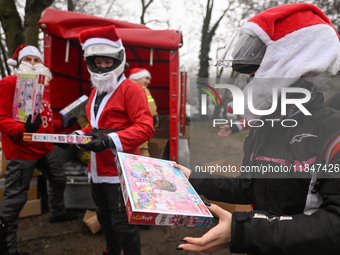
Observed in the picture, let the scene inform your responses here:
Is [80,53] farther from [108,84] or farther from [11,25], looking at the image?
[108,84]

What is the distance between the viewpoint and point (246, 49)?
112 centimetres

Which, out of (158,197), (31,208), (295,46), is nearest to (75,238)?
(31,208)

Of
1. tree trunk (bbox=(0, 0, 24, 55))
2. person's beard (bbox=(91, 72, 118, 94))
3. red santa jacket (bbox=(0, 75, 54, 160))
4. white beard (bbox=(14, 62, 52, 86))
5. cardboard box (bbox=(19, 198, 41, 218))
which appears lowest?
cardboard box (bbox=(19, 198, 41, 218))

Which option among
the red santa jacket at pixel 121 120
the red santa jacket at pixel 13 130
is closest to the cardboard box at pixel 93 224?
the red santa jacket at pixel 13 130

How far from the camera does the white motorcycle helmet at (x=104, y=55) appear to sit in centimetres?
219

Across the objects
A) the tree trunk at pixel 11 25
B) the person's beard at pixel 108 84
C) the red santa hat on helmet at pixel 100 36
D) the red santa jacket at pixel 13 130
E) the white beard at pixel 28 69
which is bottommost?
the red santa jacket at pixel 13 130

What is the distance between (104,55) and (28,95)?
944mm

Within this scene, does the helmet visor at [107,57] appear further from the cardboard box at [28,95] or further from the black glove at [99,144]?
the black glove at [99,144]

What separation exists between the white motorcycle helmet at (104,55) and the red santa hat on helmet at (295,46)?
150cm

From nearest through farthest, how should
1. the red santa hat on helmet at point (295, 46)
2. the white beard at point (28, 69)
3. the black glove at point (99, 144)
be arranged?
the red santa hat on helmet at point (295, 46)
the black glove at point (99, 144)
the white beard at point (28, 69)

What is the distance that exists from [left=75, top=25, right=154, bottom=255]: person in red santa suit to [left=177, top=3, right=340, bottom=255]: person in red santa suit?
1079 mm

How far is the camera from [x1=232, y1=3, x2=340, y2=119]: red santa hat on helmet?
36.8 inches

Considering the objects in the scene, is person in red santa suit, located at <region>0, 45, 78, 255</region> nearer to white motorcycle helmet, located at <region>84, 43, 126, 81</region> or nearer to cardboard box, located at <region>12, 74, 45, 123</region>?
cardboard box, located at <region>12, 74, 45, 123</region>

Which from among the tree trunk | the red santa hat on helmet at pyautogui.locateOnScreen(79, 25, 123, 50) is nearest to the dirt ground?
the red santa hat on helmet at pyautogui.locateOnScreen(79, 25, 123, 50)
